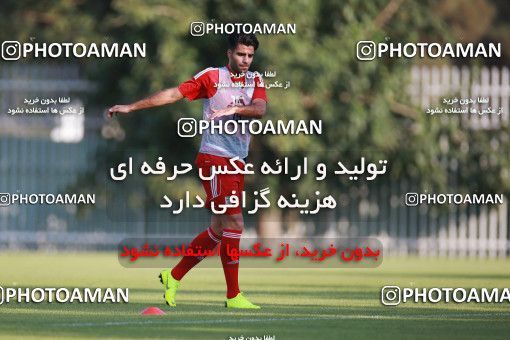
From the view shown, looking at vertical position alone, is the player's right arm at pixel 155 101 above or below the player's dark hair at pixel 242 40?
below

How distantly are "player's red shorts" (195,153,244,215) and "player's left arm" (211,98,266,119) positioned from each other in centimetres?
42

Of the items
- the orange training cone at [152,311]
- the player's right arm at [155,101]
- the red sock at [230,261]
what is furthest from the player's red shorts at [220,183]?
the orange training cone at [152,311]

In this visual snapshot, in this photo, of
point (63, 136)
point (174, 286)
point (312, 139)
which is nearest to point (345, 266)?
point (312, 139)

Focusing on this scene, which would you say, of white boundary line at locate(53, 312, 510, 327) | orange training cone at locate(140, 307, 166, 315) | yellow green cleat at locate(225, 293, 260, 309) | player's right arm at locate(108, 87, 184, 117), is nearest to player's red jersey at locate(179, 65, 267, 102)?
player's right arm at locate(108, 87, 184, 117)

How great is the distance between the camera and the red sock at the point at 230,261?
481 inches

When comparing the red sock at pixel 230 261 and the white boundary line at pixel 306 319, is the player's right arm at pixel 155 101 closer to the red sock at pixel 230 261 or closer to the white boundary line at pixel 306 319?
the red sock at pixel 230 261

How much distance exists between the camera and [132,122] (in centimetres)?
2614

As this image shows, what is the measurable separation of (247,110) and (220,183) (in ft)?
2.31

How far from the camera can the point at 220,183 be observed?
12.3 m

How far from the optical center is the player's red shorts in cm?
1227

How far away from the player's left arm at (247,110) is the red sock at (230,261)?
95 cm

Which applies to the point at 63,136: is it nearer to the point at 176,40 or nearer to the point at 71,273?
the point at 176,40

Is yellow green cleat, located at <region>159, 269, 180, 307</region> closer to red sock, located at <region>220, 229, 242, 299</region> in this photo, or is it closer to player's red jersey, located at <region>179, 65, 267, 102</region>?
red sock, located at <region>220, 229, 242, 299</region>

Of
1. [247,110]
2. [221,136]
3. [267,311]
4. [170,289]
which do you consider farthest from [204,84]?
[267,311]
